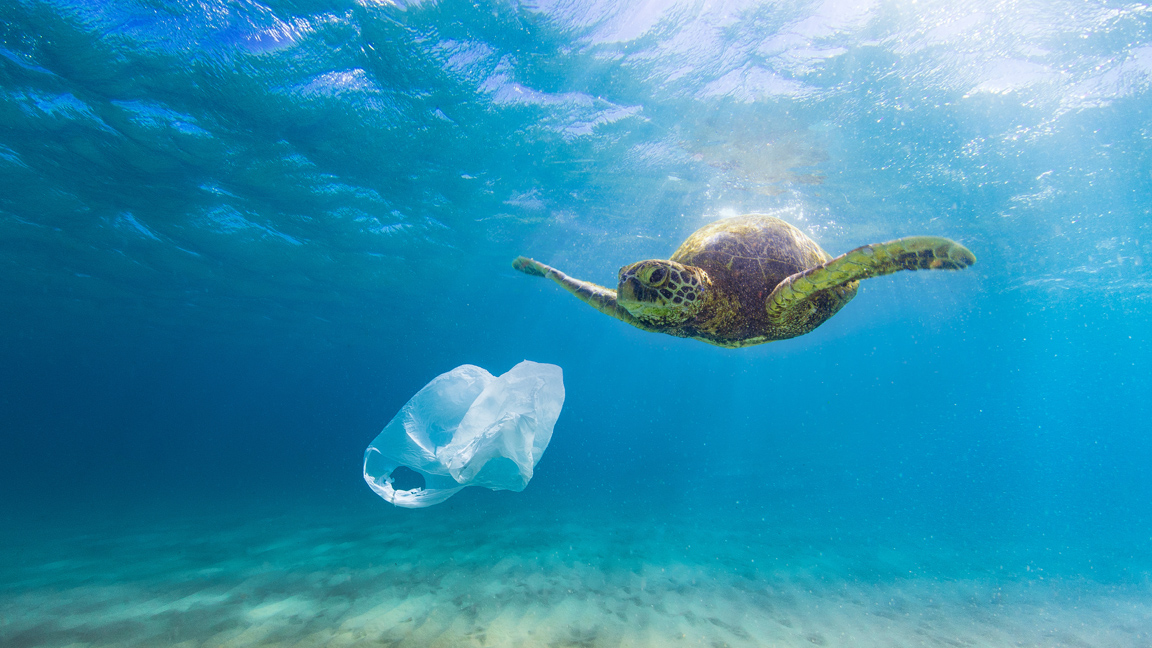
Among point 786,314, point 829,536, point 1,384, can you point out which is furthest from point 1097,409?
point 1,384

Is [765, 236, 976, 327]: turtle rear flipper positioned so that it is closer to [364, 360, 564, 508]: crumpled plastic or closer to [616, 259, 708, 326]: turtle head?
[616, 259, 708, 326]: turtle head

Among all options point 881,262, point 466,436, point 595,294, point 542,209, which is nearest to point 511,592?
point 466,436

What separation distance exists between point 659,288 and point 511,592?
626cm

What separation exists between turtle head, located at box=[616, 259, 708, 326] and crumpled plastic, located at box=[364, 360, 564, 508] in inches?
111

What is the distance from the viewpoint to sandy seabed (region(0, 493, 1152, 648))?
5547 millimetres

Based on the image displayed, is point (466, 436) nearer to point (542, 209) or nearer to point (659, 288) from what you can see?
point (659, 288)

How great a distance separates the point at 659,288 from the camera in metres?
3.17

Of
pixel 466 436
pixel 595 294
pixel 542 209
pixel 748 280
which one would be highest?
pixel 542 209

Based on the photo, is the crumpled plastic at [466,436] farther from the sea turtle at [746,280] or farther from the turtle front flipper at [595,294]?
the sea turtle at [746,280]

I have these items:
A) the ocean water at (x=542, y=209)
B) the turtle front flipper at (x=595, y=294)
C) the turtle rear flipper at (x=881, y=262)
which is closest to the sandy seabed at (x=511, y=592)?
the ocean water at (x=542, y=209)

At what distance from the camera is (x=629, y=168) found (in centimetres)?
1257

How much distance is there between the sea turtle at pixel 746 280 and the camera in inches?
107

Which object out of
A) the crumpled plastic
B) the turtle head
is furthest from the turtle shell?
the crumpled plastic

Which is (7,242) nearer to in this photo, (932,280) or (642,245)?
(642,245)
